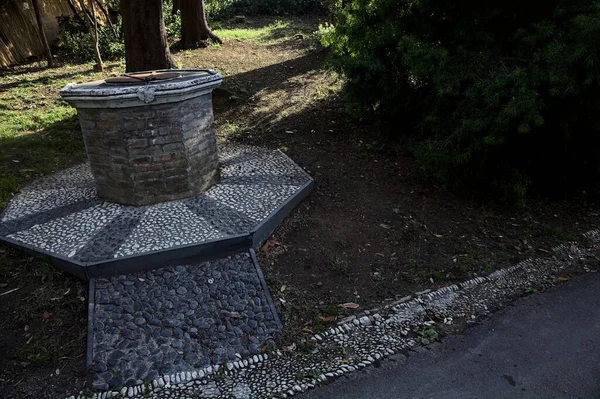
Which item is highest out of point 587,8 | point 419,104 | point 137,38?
point 587,8

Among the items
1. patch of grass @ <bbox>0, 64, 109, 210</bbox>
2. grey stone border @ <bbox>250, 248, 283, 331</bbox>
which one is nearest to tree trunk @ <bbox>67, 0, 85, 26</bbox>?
patch of grass @ <bbox>0, 64, 109, 210</bbox>

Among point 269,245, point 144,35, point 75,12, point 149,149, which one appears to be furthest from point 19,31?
point 269,245

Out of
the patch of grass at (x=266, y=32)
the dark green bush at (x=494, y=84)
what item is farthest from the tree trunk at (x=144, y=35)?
the patch of grass at (x=266, y=32)

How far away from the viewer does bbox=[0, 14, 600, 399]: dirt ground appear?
344 cm

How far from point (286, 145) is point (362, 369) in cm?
393

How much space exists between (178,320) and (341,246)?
1.72 m

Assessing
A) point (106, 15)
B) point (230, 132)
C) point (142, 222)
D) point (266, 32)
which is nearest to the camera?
point (142, 222)

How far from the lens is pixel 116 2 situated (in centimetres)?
1198

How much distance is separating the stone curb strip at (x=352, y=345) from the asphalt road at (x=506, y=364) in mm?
123

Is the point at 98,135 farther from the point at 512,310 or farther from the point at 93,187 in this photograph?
the point at 512,310

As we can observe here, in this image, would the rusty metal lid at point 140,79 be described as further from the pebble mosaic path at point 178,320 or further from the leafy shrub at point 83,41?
the leafy shrub at point 83,41

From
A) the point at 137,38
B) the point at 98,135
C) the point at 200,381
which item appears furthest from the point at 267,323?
the point at 137,38

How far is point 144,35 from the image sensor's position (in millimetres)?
6895

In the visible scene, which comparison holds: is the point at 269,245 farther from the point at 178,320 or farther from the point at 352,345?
the point at 352,345
